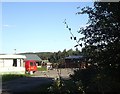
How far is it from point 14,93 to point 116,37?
674cm

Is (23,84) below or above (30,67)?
below

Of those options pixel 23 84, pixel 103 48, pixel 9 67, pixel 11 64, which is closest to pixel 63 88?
pixel 103 48

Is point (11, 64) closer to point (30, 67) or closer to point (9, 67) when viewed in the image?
point (9, 67)

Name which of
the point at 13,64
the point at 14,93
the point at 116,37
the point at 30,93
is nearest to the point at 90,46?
the point at 116,37

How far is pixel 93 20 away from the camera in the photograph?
488 inches

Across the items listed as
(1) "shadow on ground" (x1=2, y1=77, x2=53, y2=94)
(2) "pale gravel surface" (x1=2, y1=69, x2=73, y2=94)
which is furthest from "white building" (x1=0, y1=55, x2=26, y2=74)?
(1) "shadow on ground" (x1=2, y1=77, x2=53, y2=94)

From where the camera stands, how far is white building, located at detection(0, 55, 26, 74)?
3835 centimetres

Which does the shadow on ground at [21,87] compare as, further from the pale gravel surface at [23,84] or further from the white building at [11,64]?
the white building at [11,64]

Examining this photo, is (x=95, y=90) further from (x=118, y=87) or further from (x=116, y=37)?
(x=116, y=37)

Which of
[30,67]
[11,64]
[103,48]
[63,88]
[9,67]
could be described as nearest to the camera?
[63,88]

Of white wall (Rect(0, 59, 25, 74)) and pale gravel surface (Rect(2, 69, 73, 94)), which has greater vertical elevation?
white wall (Rect(0, 59, 25, 74))

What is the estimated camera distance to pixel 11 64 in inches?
1560

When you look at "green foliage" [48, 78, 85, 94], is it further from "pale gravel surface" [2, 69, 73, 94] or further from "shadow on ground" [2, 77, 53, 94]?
"shadow on ground" [2, 77, 53, 94]

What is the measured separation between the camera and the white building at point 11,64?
3835cm
